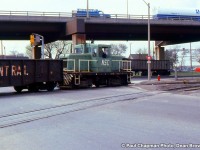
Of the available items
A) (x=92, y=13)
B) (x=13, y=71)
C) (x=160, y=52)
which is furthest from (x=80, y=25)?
(x=160, y=52)

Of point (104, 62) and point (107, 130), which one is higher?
point (104, 62)

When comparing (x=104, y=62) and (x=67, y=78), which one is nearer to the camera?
(x=67, y=78)

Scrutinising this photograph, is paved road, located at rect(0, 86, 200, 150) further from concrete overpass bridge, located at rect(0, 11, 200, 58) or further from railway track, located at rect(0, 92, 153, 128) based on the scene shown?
concrete overpass bridge, located at rect(0, 11, 200, 58)

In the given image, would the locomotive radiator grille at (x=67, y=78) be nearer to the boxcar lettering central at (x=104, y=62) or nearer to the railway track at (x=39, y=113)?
the boxcar lettering central at (x=104, y=62)

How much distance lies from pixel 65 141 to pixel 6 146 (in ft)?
4.50

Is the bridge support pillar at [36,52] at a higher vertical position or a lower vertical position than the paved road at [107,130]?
higher

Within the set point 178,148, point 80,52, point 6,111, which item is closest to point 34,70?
point 80,52

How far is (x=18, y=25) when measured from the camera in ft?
157

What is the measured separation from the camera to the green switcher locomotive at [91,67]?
2562 cm

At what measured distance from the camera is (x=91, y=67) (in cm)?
2692

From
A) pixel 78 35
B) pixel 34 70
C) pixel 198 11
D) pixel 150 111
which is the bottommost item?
pixel 150 111

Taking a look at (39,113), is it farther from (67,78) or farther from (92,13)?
(92,13)

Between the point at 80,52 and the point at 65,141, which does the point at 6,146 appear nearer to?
the point at 65,141

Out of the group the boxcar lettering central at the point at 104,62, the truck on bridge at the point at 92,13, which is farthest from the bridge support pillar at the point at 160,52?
the boxcar lettering central at the point at 104,62
